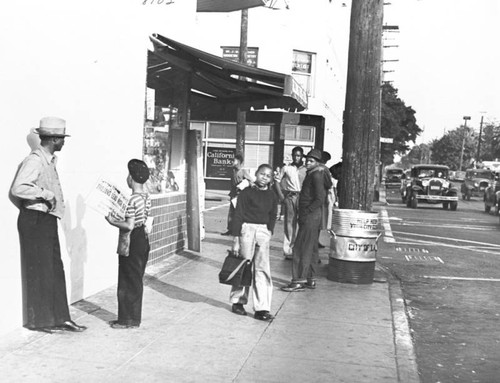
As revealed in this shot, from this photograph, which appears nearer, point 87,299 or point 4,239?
point 4,239

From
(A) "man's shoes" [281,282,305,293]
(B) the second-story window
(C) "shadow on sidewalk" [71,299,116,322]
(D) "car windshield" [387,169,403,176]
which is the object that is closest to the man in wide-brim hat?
(C) "shadow on sidewalk" [71,299,116,322]

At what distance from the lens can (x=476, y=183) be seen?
47.9m

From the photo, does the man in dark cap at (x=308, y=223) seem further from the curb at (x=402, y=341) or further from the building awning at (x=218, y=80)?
the building awning at (x=218, y=80)

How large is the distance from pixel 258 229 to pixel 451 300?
11.6ft

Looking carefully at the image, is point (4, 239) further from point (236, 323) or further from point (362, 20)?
point (362, 20)

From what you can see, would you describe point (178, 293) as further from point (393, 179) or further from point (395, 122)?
point (395, 122)

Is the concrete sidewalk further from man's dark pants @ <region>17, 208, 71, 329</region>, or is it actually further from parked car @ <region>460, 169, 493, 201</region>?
parked car @ <region>460, 169, 493, 201</region>

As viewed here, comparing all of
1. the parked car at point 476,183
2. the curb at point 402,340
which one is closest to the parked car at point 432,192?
the parked car at point 476,183

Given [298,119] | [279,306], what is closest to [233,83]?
[279,306]

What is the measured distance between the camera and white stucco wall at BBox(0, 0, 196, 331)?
18.9ft

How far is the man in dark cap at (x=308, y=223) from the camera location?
8750 mm

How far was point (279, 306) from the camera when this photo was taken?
25.9 feet

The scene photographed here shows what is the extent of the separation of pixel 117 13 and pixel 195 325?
3.54 metres

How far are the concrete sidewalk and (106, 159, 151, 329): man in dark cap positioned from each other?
181 millimetres
